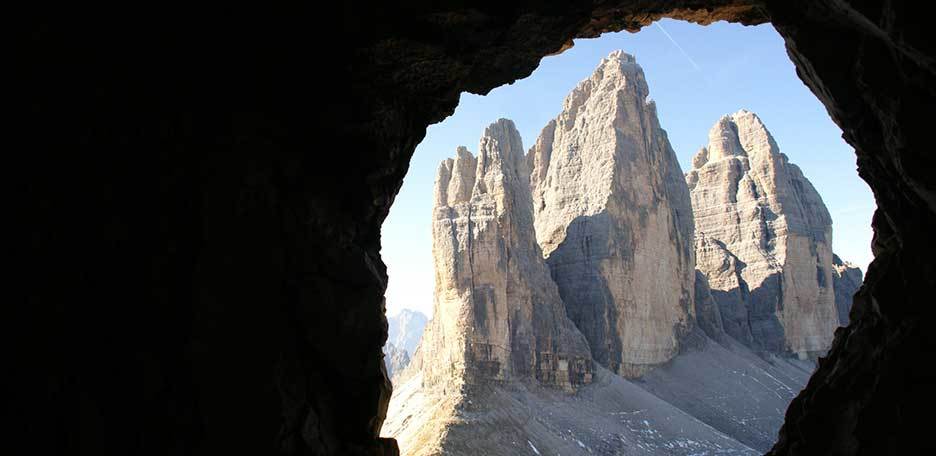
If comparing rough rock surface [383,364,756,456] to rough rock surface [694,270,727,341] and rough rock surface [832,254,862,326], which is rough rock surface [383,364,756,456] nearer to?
rough rock surface [694,270,727,341]

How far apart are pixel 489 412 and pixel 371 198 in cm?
2934

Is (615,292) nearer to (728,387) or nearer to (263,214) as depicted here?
(728,387)

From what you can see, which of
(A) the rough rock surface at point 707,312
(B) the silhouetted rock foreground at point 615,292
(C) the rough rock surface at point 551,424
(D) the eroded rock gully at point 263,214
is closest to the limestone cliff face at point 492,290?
(B) the silhouetted rock foreground at point 615,292

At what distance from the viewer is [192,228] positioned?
23.2 feet

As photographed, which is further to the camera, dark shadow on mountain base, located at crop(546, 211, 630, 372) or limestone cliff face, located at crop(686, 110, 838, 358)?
limestone cliff face, located at crop(686, 110, 838, 358)

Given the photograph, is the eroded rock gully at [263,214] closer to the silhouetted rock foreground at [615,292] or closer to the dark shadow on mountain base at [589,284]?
the silhouetted rock foreground at [615,292]

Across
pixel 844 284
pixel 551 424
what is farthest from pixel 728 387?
pixel 844 284

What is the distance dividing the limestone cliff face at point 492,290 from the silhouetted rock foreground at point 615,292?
12cm

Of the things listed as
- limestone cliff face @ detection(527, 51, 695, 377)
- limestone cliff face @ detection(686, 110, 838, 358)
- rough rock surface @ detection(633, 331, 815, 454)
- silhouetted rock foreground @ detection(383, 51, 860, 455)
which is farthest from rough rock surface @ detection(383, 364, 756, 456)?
limestone cliff face @ detection(686, 110, 838, 358)

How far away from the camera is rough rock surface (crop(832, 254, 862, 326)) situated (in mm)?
80750

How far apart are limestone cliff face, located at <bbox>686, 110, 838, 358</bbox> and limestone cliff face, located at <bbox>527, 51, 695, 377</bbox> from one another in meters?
12.9

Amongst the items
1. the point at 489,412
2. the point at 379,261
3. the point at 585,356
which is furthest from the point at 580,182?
the point at 379,261

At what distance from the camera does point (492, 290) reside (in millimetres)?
42094

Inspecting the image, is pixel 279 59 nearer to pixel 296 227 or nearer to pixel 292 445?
pixel 296 227
